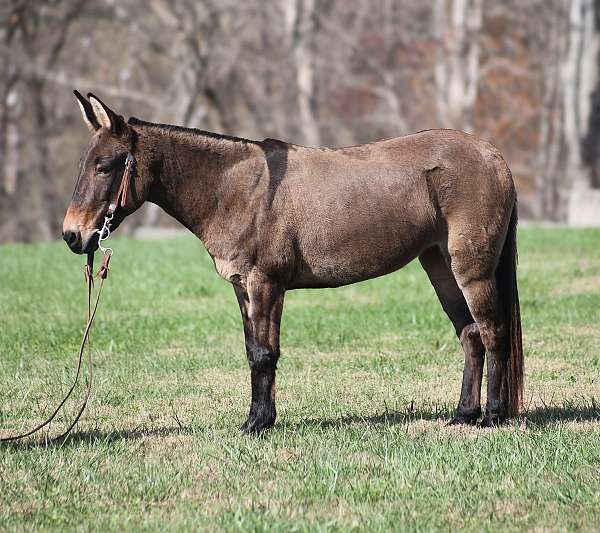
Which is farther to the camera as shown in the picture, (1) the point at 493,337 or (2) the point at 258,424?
(1) the point at 493,337

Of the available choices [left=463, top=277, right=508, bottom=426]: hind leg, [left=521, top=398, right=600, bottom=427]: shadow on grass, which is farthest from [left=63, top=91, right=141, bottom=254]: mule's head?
[left=521, top=398, right=600, bottom=427]: shadow on grass

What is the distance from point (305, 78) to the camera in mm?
36125

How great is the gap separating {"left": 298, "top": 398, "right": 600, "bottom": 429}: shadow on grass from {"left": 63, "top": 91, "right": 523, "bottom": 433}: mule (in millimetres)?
308

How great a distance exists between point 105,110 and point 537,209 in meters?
43.4

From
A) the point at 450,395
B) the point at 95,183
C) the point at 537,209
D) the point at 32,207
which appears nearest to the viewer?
the point at 95,183

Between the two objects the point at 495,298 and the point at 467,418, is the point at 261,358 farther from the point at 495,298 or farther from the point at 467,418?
the point at 495,298

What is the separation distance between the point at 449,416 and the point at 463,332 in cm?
65

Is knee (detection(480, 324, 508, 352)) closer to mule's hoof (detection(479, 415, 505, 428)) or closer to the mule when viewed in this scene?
the mule

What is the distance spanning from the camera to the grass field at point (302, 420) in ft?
19.3

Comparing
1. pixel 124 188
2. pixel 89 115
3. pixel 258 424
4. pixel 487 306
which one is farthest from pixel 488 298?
pixel 89 115

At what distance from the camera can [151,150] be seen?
24.2 ft

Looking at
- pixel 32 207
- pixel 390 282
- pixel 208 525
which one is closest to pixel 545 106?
pixel 32 207

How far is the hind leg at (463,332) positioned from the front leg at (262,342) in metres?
1.27

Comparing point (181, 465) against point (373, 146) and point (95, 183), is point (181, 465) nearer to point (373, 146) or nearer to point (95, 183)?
point (95, 183)
